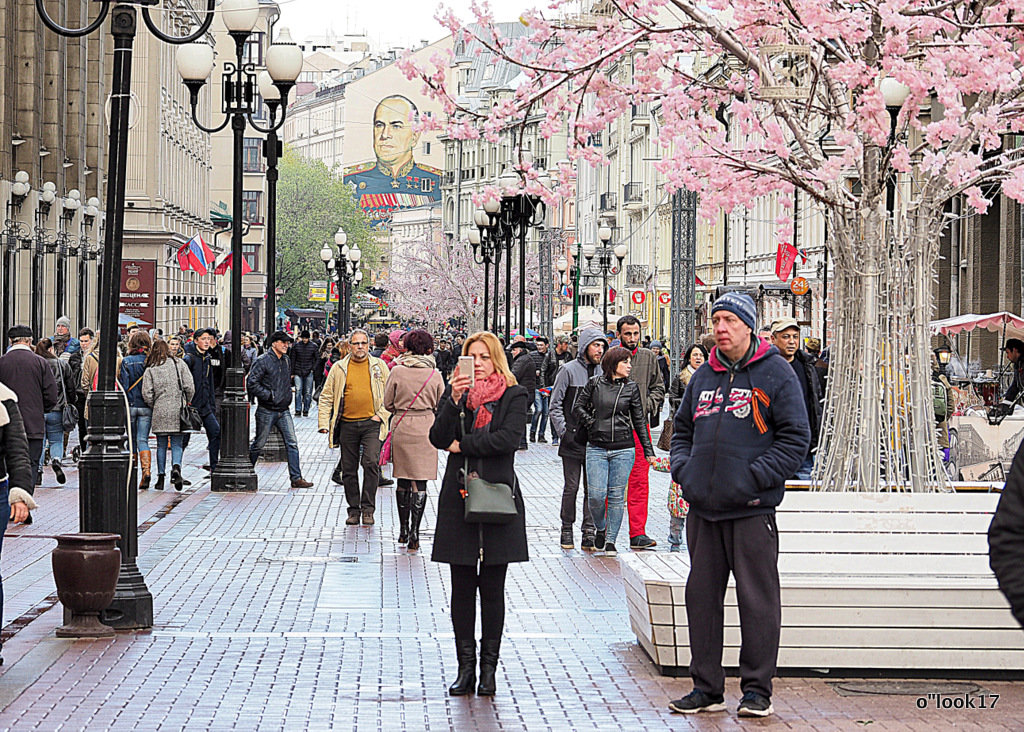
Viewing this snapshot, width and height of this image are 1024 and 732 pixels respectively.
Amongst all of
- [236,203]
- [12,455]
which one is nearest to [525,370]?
[236,203]

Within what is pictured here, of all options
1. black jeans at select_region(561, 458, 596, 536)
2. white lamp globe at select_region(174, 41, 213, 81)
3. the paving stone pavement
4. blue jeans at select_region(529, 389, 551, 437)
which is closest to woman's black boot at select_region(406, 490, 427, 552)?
the paving stone pavement

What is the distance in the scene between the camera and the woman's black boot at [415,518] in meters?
15.5

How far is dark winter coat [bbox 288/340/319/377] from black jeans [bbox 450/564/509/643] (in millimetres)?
31894

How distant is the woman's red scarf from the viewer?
362 inches

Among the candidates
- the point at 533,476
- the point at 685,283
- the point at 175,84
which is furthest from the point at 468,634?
the point at 175,84

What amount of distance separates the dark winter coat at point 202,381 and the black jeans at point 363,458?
15.9 feet

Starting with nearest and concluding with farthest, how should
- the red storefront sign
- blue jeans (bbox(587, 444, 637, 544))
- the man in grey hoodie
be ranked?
blue jeans (bbox(587, 444, 637, 544)), the man in grey hoodie, the red storefront sign

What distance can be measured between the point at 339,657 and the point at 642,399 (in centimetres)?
784

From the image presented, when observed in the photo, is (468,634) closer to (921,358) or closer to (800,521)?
(800,521)

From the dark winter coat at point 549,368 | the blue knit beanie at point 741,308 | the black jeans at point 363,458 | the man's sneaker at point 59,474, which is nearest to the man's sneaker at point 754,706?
the blue knit beanie at point 741,308

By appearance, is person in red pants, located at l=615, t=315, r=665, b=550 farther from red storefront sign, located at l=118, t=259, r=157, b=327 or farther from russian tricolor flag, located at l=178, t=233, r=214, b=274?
red storefront sign, located at l=118, t=259, r=157, b=327

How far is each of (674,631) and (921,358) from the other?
292 centimetres

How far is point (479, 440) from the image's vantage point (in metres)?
9.11

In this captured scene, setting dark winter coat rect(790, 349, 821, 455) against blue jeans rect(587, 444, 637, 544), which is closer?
blue jeans rect(587, 444, 637, 544)
